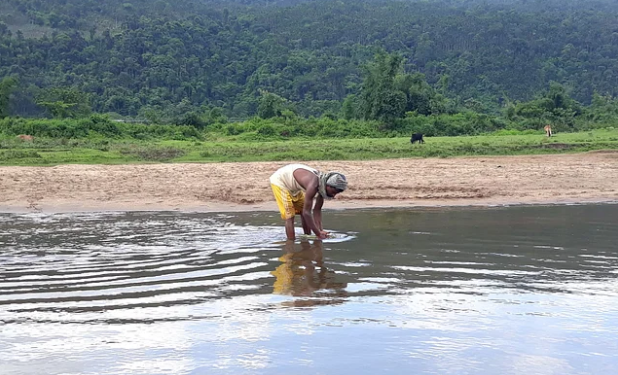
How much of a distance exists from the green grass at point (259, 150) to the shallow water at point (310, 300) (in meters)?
9.28

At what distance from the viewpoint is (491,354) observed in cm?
557

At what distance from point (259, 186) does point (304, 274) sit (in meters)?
7.82

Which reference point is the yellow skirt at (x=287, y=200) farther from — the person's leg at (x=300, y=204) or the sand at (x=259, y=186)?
the sand at (x=259, y=186)

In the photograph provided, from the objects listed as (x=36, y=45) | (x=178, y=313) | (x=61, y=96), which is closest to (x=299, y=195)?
(x=178, y=313)

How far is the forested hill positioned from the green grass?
20774 millimetres

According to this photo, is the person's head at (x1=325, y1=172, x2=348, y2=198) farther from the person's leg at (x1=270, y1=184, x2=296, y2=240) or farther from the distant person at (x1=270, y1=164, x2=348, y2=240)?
the person's leg at (x1=270, y1=184, x2=296, y2=240)

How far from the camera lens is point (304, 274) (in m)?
8.15

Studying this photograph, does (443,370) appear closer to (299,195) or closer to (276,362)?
(276,362)

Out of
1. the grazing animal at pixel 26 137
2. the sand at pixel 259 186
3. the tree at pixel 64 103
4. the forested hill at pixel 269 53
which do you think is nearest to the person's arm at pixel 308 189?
the sand at pixel 259 186

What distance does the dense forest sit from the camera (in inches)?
1636

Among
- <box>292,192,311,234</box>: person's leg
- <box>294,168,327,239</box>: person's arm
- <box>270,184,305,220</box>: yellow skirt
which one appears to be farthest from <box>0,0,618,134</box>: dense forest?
<box>294,168,327,239</box>: person's arm

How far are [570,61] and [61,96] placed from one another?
5288cm

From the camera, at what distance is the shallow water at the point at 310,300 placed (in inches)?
214

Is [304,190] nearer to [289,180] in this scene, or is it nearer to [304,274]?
[289,180]
